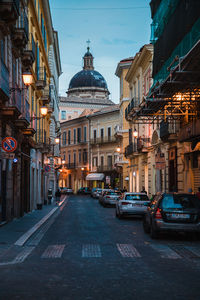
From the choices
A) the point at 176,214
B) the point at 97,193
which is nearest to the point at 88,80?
the point at 97,193

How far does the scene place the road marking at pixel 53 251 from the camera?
1113cm

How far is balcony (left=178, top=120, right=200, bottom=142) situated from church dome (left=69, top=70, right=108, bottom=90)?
76.2m

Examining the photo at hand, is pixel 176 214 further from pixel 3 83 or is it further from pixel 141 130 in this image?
pixel 141 130

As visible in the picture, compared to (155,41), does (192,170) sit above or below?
below

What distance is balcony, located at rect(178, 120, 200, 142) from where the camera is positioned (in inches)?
934

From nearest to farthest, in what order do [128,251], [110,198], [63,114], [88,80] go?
[128,251], [110,198], [63,114], [88,80]

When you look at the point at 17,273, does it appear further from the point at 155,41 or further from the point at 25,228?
the point at 155,41

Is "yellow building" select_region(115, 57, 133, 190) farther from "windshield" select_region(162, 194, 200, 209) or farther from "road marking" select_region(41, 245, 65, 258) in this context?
"road marking" select_region(41, 245, 65, 258)

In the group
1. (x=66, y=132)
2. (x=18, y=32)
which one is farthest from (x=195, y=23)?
(x=66, y=132)

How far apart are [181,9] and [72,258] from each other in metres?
13.2

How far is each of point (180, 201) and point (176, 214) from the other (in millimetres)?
520

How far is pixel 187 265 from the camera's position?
978 cm

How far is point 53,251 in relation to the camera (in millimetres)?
11875

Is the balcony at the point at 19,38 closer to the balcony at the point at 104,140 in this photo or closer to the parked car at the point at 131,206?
the parked car at the point at 131,206
